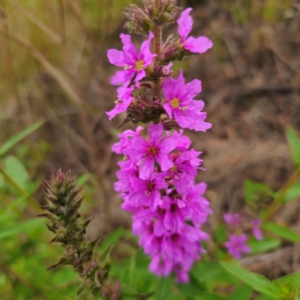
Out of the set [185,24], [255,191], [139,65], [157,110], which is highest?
[185,24]

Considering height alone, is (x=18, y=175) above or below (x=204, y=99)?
below

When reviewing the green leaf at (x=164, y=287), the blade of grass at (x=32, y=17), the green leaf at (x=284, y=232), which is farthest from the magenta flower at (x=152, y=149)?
the blade of grass at (x=32, y=17)

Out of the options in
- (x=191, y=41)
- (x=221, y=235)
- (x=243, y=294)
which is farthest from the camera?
(x=221, y=235)

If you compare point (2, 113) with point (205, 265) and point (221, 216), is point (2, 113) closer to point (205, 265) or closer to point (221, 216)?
point (221, 216)

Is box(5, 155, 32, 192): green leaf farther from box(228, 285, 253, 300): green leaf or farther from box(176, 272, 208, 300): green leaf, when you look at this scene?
box(228, 285, 253, 300): green leaf

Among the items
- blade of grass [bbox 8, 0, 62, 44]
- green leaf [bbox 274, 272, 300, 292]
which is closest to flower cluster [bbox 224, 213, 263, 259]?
green leaf [bbox 274, 272, 300, 292]

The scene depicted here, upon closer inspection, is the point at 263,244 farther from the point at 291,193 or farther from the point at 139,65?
the point at 139,65

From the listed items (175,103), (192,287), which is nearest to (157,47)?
(175,103)

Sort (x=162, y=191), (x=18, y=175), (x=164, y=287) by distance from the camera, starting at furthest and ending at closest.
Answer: (x=18, y=175) → (x=164, y=287) → (x=162, y=191)
